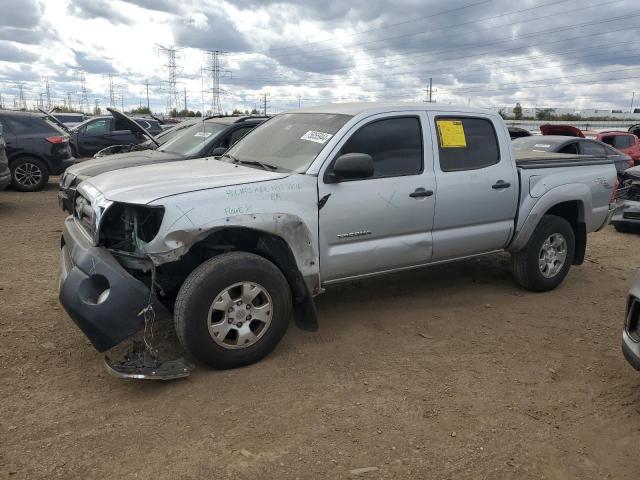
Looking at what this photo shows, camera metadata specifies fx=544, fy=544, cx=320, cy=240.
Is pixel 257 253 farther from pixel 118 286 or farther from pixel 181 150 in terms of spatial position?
pixel 181 150

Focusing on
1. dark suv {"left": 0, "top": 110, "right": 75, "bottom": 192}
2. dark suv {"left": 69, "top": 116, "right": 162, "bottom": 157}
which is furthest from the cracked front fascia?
dark suv {"left": 69, "top": 116, "right": 162, "bottom": 157}

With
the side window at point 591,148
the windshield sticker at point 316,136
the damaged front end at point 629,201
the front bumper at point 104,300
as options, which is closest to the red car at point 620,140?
the side window at point 591,148

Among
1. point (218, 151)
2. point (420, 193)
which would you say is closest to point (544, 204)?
point (420, 193)

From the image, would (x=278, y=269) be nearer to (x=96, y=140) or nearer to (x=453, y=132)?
(x=453, y=132)

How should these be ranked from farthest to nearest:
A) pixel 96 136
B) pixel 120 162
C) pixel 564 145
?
1. pixel 96 136
2. pixel 564 145
3. pixel 120 162

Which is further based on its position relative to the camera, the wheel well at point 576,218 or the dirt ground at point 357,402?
the wheel well at point 576,218

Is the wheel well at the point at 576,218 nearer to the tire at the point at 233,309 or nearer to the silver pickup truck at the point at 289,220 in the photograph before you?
the silver pickup truck at the point at 289,220

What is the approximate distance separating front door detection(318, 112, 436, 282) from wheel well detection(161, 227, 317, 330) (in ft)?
0.87

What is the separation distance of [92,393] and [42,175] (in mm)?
9456

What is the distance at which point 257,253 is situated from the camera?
3984 mm

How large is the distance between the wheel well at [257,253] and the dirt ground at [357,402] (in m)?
0.44

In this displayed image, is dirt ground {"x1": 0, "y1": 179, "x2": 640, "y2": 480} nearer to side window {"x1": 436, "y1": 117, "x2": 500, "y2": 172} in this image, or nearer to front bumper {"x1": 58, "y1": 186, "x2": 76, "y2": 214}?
side window {"x1": 436, "y1": 117, "x2": 500, "y2": 172}

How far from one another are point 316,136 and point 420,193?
97cm

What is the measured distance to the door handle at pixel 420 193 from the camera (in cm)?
444
